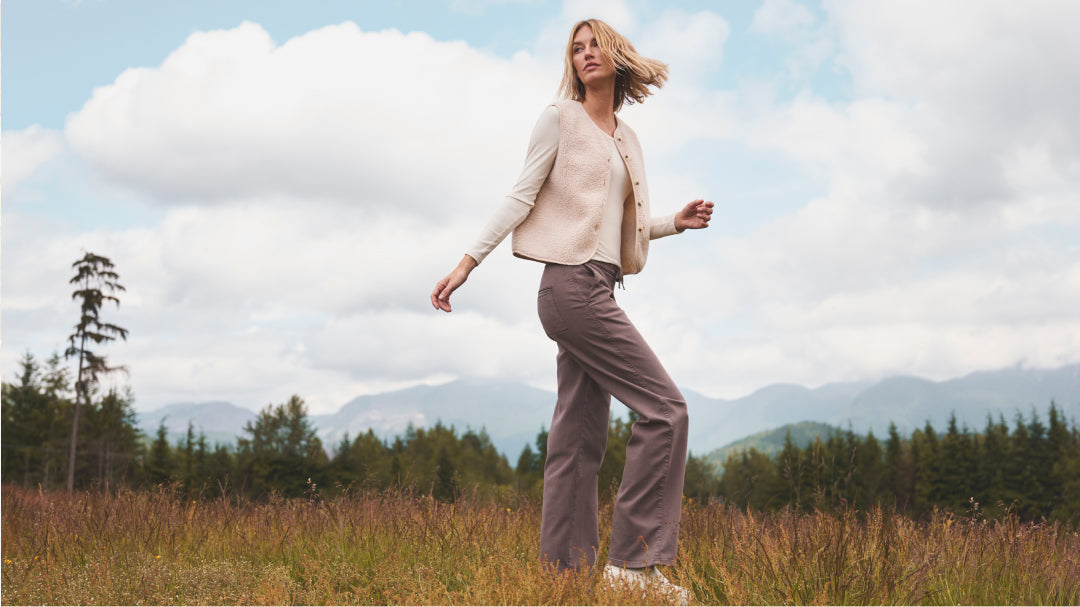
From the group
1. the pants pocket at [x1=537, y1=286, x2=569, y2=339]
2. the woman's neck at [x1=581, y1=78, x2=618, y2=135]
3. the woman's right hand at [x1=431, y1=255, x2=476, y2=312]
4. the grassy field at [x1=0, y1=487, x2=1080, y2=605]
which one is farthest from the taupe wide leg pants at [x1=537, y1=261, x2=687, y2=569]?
the woman's neck at [x1=581, y1=78, x2=618, y2=135]

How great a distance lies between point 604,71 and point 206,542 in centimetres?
373

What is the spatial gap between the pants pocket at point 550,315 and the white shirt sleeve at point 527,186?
1.06 feet

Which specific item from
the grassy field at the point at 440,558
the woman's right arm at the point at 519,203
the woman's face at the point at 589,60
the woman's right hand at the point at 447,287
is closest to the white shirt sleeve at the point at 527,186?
the woman's right arm at the point at 519,203

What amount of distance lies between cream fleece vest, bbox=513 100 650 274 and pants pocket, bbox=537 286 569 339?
6.0 inches

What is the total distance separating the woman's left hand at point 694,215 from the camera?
12.5ft

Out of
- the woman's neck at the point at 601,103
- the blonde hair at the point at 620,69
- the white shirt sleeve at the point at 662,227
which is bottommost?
the white shirt sleeve at the point at 662,227

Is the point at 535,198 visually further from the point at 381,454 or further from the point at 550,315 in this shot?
the point at 381,454

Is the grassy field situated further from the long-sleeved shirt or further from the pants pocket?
the long-sleeved shirt

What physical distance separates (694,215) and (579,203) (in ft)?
2.51

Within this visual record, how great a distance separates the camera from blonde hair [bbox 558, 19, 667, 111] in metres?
3.54

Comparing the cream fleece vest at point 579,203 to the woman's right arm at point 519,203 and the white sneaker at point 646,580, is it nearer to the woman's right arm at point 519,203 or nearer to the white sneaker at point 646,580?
the woman's right arm at point 519,203

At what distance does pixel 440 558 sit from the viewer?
13.2 ft

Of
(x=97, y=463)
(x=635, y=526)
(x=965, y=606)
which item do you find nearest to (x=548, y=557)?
(x=635, y=526)

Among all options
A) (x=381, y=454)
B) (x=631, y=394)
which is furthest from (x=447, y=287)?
(x=381, y=454)
